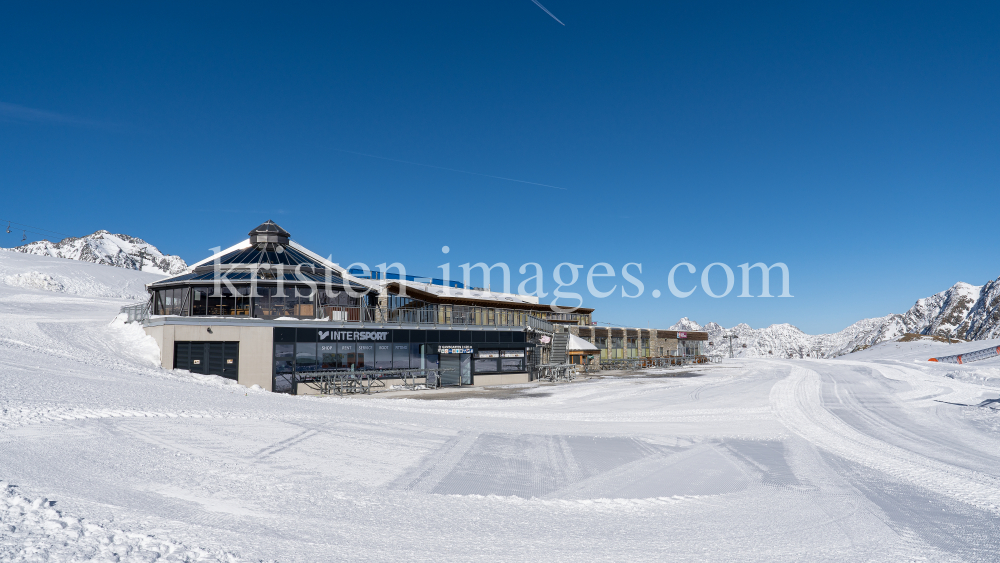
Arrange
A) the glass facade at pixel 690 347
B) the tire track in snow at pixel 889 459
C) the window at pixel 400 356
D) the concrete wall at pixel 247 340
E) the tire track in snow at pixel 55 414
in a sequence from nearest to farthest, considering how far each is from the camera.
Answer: the tire track in snow at pixel 889 459, the tire track in snow at pixel 55 414, the concrete wall at pixel 247 340, the window at pixel 400 356, the glass facade at pixel 690 347

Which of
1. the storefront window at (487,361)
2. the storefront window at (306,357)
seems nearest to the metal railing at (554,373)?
the storefront window at (487,361)

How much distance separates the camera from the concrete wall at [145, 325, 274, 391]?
88.3 ft

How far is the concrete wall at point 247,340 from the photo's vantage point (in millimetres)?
26922

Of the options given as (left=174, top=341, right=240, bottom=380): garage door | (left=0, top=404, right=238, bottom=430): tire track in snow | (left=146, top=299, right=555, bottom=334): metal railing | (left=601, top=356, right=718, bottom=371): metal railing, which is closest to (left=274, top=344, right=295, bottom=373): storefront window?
(left=174, top=341, right=240, bottom=380): garage door

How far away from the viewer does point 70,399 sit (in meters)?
12.1

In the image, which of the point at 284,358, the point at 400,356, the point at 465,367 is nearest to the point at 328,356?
the point at 284,358

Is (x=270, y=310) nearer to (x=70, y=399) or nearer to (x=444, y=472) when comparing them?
(x=70, y=399)

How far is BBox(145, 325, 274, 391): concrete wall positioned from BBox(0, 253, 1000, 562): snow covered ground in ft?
26.4

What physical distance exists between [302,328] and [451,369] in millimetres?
9211

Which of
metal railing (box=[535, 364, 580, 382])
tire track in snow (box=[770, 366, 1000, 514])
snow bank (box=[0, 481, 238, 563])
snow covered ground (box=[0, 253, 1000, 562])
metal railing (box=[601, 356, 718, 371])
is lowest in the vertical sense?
metal railing (box=[601, 356, 718, 371])

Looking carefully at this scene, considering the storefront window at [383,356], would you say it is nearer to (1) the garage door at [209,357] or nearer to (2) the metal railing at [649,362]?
(1) the garage door at [209,357]

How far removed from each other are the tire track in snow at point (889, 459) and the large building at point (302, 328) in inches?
709

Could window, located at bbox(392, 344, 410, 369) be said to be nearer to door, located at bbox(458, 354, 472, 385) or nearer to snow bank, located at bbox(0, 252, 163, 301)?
door, located at bbox(458, 354, 472, 385)

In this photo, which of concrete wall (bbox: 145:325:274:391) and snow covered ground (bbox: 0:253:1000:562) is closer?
snow covered ground (bbox: 0:253:1000:562)
